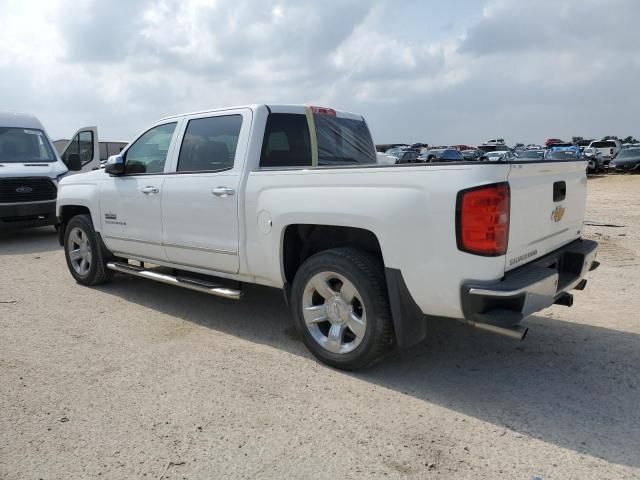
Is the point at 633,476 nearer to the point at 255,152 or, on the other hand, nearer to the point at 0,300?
the point at 255,152

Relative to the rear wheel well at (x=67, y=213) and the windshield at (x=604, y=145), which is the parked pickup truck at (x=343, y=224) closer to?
the rear wheel well at (x=67, y=213)

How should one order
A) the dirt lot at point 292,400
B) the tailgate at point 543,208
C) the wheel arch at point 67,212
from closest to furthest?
the dirt lot at point 292,400
the tailgate at point 543,208
the wheel arch at point 67,212

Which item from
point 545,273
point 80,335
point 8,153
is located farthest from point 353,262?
point 8,153

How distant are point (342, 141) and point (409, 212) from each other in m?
2.15

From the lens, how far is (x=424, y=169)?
3.25 m

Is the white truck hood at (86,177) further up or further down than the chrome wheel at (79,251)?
further up

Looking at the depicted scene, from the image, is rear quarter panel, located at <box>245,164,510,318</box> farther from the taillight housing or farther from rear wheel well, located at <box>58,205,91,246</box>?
rear wheel well, located at <box>58,205,91,246</box>

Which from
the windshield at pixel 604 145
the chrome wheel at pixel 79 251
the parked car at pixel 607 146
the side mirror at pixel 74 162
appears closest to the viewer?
the chrome wheel at pixel 79 251

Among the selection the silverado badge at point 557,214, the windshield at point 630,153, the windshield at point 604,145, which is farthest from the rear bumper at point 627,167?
the silverado badge at point 557,214

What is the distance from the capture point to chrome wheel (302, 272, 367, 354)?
3.77 metres

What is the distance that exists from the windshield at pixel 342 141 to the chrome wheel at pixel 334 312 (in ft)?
4.76

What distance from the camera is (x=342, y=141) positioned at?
5289mm

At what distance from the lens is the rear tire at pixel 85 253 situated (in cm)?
618

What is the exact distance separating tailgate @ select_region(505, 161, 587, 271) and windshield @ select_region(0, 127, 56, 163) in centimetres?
1030
